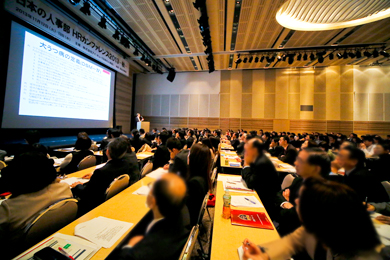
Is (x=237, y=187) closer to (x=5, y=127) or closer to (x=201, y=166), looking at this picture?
(x=201, y=166)

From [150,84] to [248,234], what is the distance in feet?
44.3

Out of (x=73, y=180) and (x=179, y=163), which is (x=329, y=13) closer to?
(x=179, y=163)

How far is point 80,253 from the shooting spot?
3.16 ft

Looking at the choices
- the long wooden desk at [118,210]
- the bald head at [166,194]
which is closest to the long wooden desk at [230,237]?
the long wooden desk at [118,210]

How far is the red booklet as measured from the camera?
132 cm

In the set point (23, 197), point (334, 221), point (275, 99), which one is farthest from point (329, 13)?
point (23, 197)

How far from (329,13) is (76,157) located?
348 inches

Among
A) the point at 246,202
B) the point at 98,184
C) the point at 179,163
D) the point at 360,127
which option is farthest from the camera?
the point at 360,127

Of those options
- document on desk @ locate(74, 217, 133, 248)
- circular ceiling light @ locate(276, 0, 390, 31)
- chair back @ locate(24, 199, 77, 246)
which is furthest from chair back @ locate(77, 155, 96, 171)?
circular ceiling light @ locate(276, 0, 390, 31)

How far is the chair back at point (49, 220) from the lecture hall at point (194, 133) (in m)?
0.01

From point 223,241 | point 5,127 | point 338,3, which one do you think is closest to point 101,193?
point 223,241

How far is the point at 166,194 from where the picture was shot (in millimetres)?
201

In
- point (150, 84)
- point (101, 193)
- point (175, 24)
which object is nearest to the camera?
point (101, 193)

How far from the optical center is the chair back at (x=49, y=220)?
3.76ft
